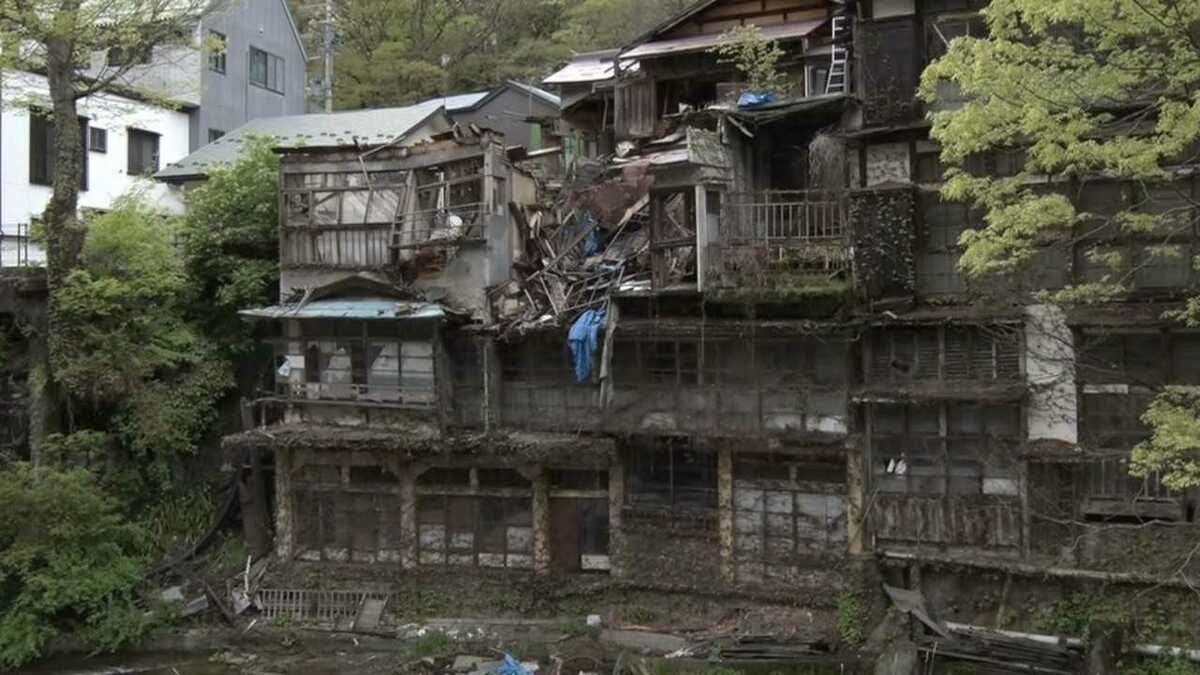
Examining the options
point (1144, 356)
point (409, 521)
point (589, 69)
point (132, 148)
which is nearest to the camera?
point (1144, 356)

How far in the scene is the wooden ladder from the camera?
76.9 ft

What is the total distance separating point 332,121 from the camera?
35.2m

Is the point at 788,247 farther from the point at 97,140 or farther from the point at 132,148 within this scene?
the point at 132,148

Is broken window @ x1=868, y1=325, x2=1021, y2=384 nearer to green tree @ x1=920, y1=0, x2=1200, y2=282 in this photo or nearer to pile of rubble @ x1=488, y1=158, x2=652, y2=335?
pile of rubble @ x1=488, y1=158, x2=652, y2=335

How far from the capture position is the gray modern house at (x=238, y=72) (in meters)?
37.7

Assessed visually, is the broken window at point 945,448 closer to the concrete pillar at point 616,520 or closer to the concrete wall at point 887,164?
the concrete wall at point 887,164

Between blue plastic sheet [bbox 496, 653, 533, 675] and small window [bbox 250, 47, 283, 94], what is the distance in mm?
31242

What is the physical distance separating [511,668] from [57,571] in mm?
10790

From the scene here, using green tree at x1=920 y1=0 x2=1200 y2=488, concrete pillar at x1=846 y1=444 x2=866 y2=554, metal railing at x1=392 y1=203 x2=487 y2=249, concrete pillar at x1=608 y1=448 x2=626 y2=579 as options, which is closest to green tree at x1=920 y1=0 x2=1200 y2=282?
green tree at x1=920 y1=0 x2=1200 y2=488

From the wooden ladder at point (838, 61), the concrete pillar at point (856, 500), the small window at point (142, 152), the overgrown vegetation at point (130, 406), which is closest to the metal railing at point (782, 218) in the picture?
the wooden ladder at point (838, 61)

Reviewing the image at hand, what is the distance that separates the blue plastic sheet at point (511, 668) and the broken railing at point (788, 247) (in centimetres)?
860

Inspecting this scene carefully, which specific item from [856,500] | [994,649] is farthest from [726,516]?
[994,649]

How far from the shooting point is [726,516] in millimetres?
21906

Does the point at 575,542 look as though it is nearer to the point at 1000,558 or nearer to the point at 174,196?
the point at 1000,558
